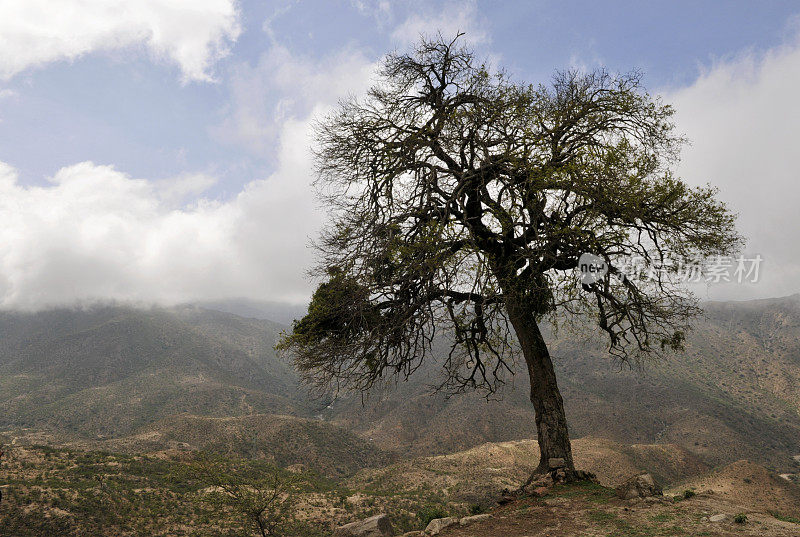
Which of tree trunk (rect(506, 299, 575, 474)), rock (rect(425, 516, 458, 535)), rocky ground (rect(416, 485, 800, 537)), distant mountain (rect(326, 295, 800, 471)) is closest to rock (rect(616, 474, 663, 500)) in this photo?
rocky ground (rect(416, 485, 800, 537))

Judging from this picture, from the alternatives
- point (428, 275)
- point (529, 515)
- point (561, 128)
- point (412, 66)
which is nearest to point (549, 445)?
point (529, 515)

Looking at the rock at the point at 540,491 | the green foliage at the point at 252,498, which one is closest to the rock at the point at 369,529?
the rock at the point at 540,491

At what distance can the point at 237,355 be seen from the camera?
174250 mm

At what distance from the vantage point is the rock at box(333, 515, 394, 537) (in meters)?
12.2

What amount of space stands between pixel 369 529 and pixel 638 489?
7760 millimetres

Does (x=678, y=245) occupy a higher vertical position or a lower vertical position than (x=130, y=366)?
higher

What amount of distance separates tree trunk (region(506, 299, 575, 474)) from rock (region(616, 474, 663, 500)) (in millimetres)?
1481

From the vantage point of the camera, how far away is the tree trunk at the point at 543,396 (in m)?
10.3

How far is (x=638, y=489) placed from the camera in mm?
8570

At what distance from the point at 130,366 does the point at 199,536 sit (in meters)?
143

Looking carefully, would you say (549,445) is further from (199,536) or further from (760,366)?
(760,366)

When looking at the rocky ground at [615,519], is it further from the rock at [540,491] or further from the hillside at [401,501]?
the rock at [540,491]

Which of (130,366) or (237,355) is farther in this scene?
(237,355)

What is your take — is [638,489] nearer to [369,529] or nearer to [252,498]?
[369,529]
